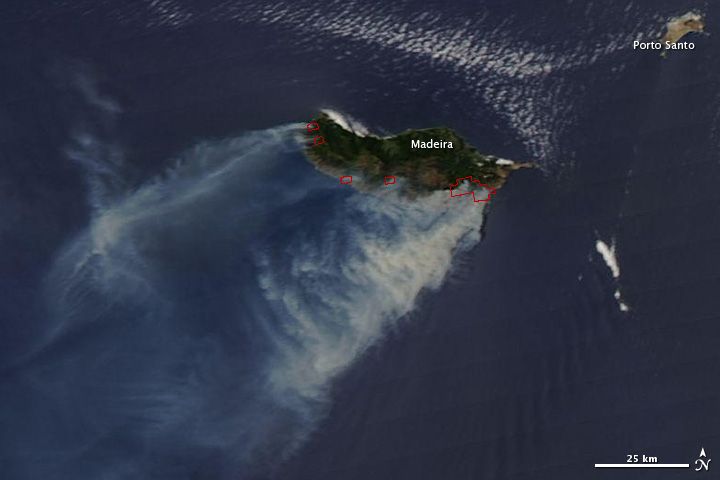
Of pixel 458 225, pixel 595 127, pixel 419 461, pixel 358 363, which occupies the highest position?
pixel 595 127

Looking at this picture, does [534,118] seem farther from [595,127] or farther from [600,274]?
[600,274]

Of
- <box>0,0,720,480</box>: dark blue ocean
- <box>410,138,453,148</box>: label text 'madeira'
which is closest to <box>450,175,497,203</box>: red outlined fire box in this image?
<box>0,0,720,480</box>: dark blue ocean

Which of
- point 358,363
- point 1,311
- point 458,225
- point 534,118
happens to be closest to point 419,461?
point 358,363

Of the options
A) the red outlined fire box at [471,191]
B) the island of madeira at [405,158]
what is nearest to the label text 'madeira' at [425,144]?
the island of madeira at [405,158]

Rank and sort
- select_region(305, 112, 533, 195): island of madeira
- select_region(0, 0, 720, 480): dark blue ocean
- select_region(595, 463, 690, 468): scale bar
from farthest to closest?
select_region(305, 112, 533, 195): island of madeira
select_region(595, 463, 690, 468): scale bar
select_region(0, 0, 720, 480): dark blue ocean

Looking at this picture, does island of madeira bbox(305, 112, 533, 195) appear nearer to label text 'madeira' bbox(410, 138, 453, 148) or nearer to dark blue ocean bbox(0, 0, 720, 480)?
label text 'madeira' bbox(410, 138, 453, 148)

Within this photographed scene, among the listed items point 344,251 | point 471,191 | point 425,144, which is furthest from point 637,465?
point 425,144

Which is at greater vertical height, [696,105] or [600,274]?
[696,105]
